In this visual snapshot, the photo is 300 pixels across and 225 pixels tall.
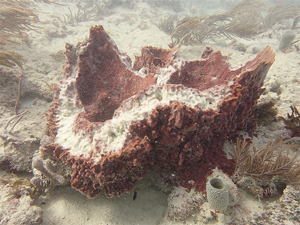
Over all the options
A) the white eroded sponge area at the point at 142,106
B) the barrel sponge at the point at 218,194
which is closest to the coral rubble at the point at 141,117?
the white eroded sponge area at the point at 142,106

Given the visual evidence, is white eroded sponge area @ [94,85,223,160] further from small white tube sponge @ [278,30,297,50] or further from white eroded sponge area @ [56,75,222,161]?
small white tube sponge @ [278,30,297,50]

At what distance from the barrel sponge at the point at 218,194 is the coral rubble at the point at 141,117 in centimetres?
25

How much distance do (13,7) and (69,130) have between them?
636cm

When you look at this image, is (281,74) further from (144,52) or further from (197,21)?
(197,21)

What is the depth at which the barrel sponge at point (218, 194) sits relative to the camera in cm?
158

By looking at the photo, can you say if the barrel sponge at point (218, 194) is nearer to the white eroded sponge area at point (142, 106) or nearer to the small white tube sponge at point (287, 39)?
the white eroded sponge area at point (142, 106)

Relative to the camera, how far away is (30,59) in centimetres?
493

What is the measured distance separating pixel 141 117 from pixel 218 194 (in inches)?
44.0

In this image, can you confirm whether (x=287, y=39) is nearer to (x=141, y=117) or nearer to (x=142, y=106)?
(x=142, y=106)

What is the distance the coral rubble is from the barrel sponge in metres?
0.25

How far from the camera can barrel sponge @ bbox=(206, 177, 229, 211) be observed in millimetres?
1577

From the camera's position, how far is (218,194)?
1.58 meters

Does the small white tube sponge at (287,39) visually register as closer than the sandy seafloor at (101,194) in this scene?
No

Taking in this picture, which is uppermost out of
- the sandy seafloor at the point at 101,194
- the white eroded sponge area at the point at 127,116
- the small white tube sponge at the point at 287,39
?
the small white tube sponge at the point at 287,39
